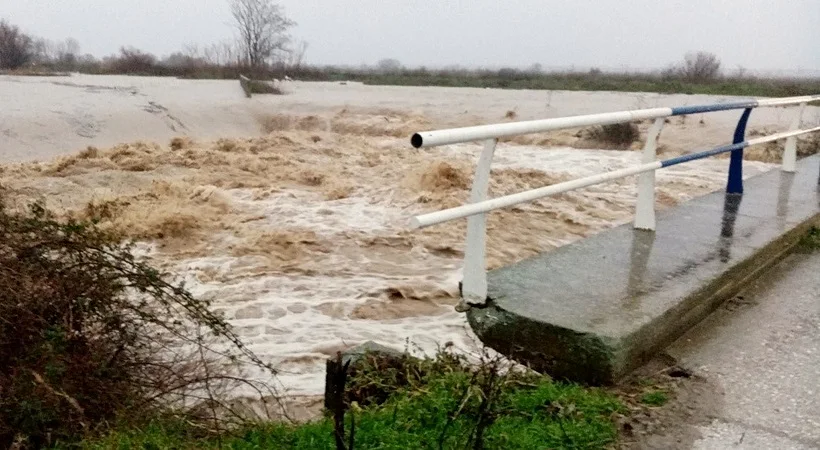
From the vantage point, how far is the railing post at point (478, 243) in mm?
3658

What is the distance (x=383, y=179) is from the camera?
1752 cm

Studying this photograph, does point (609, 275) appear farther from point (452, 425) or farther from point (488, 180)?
point (452, 425)

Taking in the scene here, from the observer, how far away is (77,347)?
452 centimetres

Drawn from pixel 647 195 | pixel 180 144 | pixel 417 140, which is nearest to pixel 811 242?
pixel 647 195

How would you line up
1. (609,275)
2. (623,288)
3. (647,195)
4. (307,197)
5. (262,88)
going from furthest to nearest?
(262,88) → (307,197) → (647,195) → (609,275) → (623,288)

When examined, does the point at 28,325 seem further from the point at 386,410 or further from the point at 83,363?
the point at 386,410

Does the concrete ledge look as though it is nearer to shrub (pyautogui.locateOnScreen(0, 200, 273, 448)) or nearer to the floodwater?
the floodwater

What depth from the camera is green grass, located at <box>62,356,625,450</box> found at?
290 centimetres

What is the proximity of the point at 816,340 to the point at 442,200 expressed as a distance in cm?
1089

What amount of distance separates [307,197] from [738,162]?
9.85 metres

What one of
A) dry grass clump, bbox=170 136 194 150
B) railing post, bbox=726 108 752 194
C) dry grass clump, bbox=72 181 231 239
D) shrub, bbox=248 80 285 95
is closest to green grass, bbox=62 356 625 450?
railing post, bbox=726 108 752 194

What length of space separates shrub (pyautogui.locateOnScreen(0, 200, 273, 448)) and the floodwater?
4.69ft

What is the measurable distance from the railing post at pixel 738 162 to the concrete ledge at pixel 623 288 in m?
0.87

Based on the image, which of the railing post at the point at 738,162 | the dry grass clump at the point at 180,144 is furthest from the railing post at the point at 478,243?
the dry grass clump at the point at 180,144
